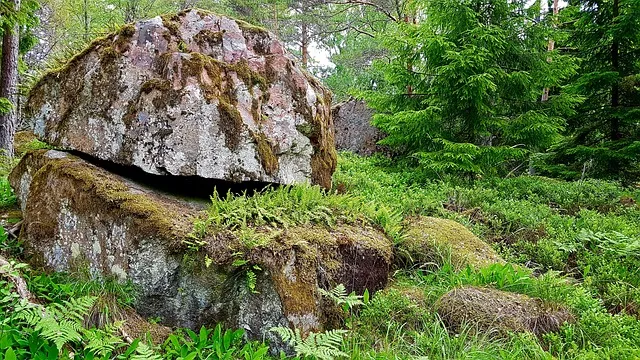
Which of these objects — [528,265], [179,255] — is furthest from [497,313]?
[179,255]

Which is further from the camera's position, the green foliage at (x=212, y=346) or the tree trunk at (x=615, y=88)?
the tree trunk at (x=615, y=88)

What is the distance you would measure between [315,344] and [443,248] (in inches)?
87.5

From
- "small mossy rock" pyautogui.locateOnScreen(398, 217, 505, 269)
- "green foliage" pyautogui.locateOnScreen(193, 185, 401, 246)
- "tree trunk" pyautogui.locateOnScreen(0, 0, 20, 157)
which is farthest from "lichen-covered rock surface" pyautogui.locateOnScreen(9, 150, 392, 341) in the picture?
"tree trunk" pyautogui.locateOnScreen(0, 0, 20, 157)

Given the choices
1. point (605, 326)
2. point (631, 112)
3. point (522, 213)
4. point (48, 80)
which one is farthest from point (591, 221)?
point (48, 80)

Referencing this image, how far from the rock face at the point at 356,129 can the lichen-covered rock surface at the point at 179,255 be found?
21.0 ft

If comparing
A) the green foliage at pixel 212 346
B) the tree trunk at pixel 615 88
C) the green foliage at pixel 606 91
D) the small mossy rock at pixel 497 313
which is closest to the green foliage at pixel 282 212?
the green foliage at pixel 212 346

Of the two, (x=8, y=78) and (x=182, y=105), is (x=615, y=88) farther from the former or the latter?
(x=8, y=78)

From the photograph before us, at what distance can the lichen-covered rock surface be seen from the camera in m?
3.39

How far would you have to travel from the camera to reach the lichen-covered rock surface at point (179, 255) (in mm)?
3395

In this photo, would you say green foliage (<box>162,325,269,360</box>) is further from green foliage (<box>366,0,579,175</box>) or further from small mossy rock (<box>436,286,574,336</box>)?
green foliage (<box>366,0,579,175</box>)

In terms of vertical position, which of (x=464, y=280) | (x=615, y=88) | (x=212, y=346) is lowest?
(x=212, y=346)

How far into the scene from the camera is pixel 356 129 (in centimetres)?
1074

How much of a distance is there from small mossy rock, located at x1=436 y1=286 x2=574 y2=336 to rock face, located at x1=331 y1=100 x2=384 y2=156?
671 centimetres

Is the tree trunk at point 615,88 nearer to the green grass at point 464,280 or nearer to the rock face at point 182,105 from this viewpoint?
the green grass at point 464,280
